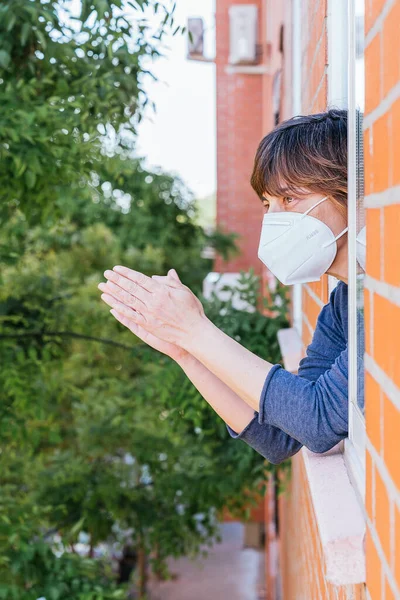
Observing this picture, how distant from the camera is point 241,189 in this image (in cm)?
1264

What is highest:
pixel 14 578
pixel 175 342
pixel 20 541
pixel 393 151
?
pixel 393 151

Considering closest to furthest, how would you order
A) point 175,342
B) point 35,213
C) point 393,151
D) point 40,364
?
point 393,151 < point 175,342 < point 35,213 < point 40,364

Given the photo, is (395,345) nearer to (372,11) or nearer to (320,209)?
(372,11)

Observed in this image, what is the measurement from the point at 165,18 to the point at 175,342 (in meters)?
2.35

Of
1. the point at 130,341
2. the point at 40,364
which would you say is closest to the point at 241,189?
the point at 130,341

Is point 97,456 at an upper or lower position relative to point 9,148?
lower

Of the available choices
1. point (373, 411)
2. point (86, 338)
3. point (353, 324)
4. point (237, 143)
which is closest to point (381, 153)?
point (373, 411)

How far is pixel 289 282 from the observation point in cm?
184

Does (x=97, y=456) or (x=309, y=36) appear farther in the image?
(x=97, y=456)

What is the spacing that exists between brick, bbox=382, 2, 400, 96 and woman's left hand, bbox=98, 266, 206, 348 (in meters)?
0.63

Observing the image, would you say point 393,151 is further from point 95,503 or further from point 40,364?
point 95,503

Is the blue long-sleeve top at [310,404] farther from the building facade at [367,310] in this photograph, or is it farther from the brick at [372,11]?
the brick at [372,11]

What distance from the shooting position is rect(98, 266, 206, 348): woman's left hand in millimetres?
1563

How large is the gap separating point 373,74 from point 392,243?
0.93 ft
